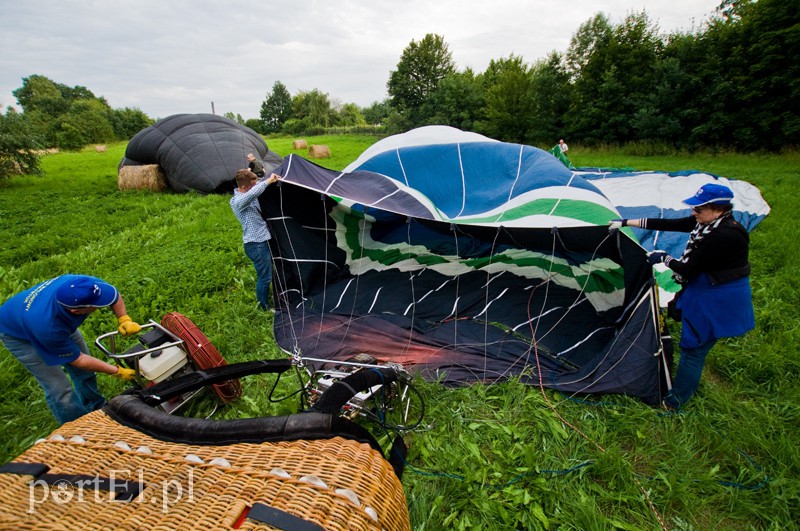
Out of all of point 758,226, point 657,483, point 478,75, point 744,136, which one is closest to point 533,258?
point 657,483

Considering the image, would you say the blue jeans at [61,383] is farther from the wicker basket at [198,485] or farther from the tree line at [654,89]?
the tree line at [654,89]

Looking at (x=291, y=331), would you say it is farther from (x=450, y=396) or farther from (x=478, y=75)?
(x=478, y=75)

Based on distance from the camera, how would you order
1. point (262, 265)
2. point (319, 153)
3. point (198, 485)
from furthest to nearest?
1. point (319, 153)
2. point (262, 265)
3. point (198, 485)

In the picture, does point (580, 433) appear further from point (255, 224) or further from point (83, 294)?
point (255, 224)

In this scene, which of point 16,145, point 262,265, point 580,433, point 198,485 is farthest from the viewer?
point 16,145

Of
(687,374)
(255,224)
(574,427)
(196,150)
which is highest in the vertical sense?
(196,150)

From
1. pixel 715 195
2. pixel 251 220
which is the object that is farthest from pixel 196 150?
pixel 715 195

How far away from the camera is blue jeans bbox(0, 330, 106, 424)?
2150 millimetres

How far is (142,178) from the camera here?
9125mm

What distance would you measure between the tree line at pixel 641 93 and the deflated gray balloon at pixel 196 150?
3.17 m

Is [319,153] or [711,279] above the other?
[319,153]

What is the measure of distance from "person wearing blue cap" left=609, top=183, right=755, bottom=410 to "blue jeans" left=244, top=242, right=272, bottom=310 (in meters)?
3.43

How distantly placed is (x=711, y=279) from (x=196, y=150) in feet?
32.2

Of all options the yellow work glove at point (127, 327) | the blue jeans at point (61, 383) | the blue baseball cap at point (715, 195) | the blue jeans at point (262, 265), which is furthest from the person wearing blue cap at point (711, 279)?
the blue jeans at point (61, 383)
